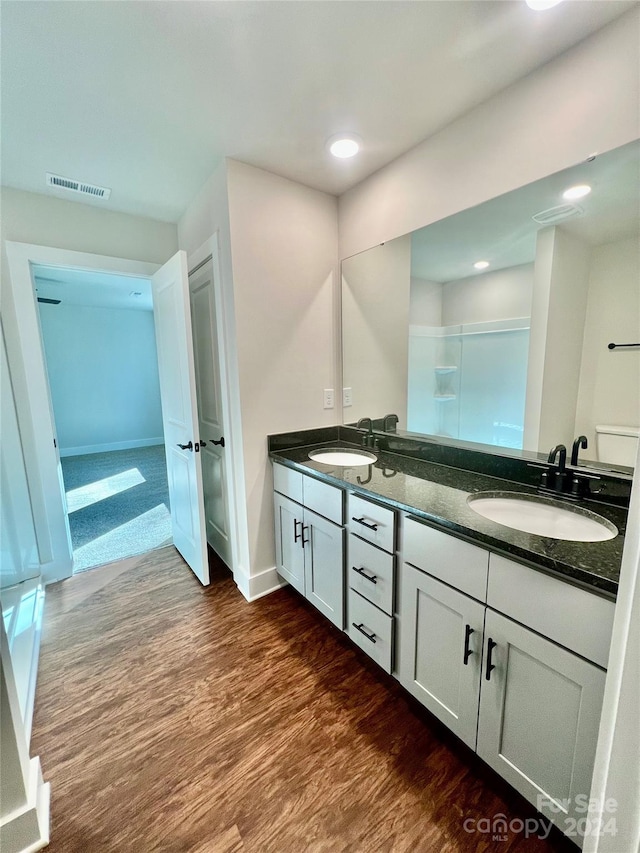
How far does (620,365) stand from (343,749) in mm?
1706

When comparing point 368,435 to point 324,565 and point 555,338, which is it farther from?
point 555,338

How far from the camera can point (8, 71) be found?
125 centimetres

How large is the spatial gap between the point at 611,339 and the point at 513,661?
113cm

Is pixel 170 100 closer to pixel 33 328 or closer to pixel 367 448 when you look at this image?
pixel 33 328

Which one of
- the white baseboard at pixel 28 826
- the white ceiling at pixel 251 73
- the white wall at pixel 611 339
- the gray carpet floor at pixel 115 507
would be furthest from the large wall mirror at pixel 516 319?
the gray carpet floor at pixel 115 507

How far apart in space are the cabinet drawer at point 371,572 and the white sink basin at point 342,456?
0.56 metres

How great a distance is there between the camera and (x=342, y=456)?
216 centimetres

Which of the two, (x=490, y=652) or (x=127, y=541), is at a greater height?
(x=490, y=652)

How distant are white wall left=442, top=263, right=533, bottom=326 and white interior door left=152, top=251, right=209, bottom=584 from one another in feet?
4.78

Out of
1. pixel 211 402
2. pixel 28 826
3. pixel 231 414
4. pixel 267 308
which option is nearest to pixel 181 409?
pixel 211 402

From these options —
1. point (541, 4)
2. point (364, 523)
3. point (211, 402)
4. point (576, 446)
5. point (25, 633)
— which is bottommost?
point (25, 633)

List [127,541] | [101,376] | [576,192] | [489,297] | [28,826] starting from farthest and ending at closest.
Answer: [101,376] < [127,541] < [489,297] < [576,192] < [28,826]

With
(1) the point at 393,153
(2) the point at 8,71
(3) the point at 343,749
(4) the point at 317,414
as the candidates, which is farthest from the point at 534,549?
(2) the point at 8,71

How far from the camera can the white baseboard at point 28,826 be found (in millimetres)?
978
